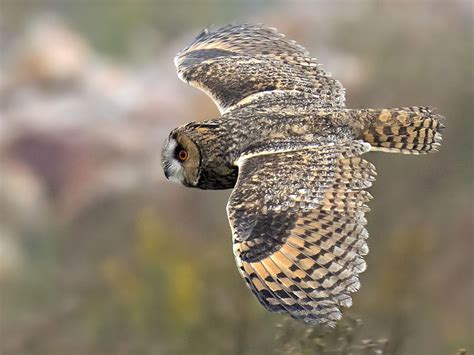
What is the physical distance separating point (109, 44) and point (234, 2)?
2.34m

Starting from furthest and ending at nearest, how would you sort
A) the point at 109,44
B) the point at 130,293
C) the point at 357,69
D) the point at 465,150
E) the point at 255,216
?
the point at 109,44 < the point at 357,69 < the point at 465,150 < the point at 130,293 < the point at 255,216

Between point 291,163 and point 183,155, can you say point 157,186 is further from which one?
point 291,163

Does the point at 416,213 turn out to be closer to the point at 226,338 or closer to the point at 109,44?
the point at 226,338

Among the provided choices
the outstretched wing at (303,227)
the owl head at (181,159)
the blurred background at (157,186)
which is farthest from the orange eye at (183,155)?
the blurred background at (157,186)

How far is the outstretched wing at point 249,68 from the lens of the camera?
15.8 ft

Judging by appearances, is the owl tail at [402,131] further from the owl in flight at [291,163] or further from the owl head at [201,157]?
the owl head at [201,157]

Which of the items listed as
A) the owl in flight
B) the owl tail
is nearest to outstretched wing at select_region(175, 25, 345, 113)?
the owl in flight

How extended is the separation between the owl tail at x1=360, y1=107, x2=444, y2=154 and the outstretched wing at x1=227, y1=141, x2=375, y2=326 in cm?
25

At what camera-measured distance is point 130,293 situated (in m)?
9.16

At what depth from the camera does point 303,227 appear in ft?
12.8

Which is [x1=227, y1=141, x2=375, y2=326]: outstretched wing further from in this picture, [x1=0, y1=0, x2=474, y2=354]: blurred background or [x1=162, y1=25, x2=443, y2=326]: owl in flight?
[x1=0, y1=0, x2=474, y2=354]: blurred background

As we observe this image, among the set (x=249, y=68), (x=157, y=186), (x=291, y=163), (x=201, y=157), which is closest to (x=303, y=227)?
(x=291, y=163)

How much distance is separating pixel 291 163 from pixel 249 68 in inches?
41.8

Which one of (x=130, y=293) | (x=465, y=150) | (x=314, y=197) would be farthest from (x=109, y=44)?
(x=314, y=197)
